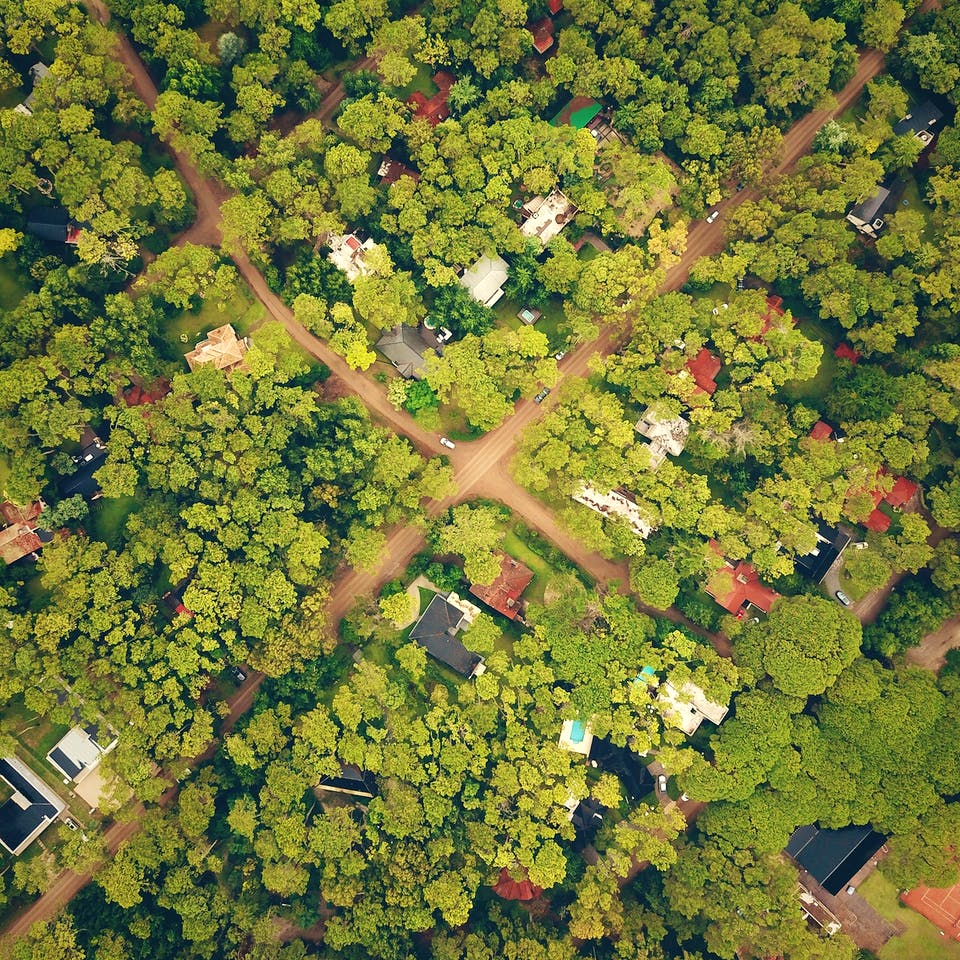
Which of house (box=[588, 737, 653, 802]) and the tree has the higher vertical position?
the tree

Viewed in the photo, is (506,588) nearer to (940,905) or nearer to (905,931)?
(905,931)

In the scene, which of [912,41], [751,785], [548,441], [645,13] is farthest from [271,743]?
[912,41]

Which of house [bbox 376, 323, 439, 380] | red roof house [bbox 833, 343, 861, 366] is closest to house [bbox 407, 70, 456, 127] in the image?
house [bbox 376, 323, 439, 380]

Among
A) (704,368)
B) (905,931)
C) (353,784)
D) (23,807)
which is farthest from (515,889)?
(704,368)

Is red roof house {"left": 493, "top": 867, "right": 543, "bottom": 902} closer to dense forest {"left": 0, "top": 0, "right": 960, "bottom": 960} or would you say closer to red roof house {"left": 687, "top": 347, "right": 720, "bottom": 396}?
dense forest {"left": 0, "top": 0, "right": 960, "bottom": 960}

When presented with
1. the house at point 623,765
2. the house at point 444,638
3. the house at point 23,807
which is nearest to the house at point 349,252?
the house at point 444,638

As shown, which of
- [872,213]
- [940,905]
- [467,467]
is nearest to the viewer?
[940,905]
